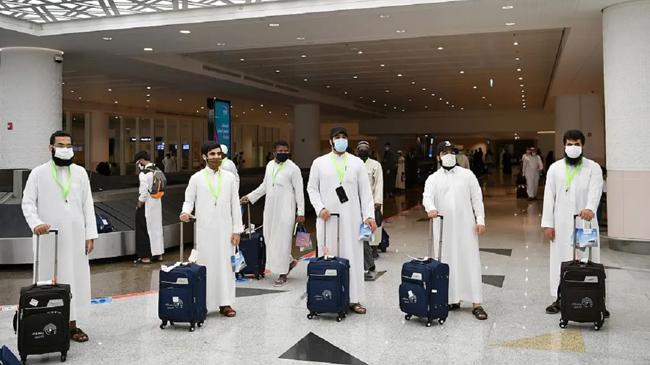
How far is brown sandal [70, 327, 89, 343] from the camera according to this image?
579cm

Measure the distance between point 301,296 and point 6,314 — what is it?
3.48 m

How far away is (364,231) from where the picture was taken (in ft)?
21.8

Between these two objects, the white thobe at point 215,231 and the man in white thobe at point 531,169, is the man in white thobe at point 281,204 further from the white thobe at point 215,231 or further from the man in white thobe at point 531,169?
the man in white thobe at point 531,169

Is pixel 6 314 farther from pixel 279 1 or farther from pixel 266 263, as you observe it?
pixel 279 1

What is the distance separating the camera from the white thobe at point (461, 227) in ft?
21.4

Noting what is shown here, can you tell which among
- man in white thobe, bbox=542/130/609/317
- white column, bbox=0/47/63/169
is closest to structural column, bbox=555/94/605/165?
white column, bbox=0/47/63/169

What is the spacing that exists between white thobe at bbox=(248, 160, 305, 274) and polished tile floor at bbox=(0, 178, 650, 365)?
398 mm

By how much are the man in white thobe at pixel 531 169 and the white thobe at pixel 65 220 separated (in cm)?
2082

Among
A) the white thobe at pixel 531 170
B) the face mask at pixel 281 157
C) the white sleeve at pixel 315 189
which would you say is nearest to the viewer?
the white sleeve at pixel 315 189

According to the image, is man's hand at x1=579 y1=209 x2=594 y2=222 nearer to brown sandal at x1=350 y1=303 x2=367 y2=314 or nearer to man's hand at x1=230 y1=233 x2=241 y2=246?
brown sandal at x1=350 y1=303 x2=367 y2=314

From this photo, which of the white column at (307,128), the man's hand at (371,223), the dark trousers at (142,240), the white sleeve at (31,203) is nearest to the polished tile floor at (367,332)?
the man's hand at (371,223)

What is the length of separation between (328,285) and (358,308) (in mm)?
617

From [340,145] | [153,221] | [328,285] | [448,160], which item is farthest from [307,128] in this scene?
[328,285]

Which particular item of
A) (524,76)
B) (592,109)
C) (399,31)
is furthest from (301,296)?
(592,109)
